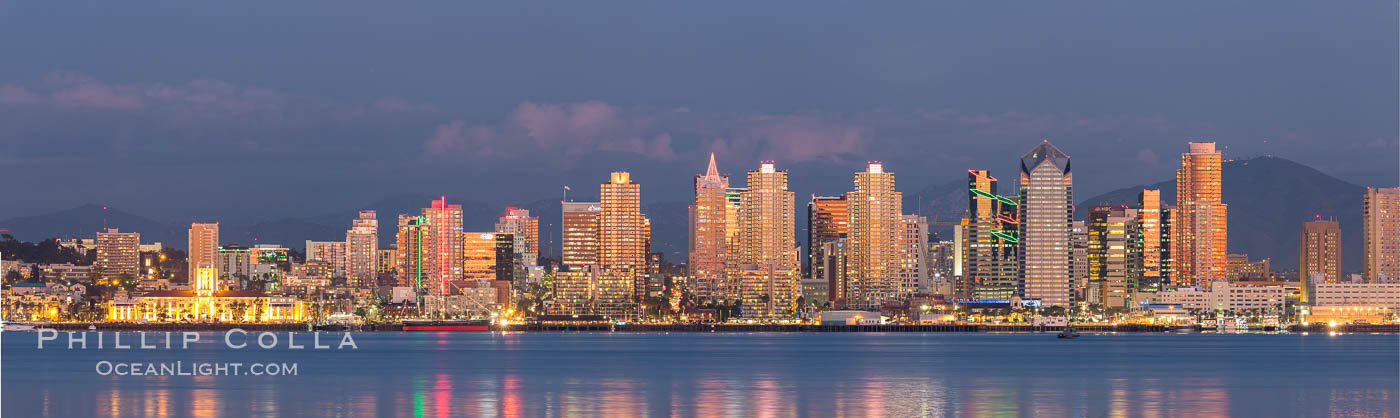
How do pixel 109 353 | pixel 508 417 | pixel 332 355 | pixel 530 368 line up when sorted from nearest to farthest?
pixel 508 417
pixel 530 368
pixel 332 355
pixel 109 353

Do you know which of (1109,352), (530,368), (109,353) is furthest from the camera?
(1109,352)

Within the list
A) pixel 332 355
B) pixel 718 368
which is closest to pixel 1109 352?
pixel 718 368

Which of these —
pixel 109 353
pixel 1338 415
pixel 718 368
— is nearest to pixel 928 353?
pixel 718 368

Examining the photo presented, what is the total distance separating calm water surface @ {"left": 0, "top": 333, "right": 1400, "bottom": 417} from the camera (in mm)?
70812

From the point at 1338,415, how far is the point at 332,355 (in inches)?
3245

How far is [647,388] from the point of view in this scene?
86.3 metres

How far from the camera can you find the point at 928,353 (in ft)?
488

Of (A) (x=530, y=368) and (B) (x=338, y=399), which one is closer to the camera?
(B) (x=338, y=399)

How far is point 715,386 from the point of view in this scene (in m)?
88.1

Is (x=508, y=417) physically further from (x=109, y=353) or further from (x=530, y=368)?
(x=109, y=353)

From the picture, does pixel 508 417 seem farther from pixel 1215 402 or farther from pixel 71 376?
pixel 71 376

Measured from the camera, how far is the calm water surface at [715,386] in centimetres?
7081

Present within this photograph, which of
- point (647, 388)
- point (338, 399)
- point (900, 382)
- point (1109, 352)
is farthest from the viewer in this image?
point (1109, 352)

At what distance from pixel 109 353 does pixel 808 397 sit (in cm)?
8276
